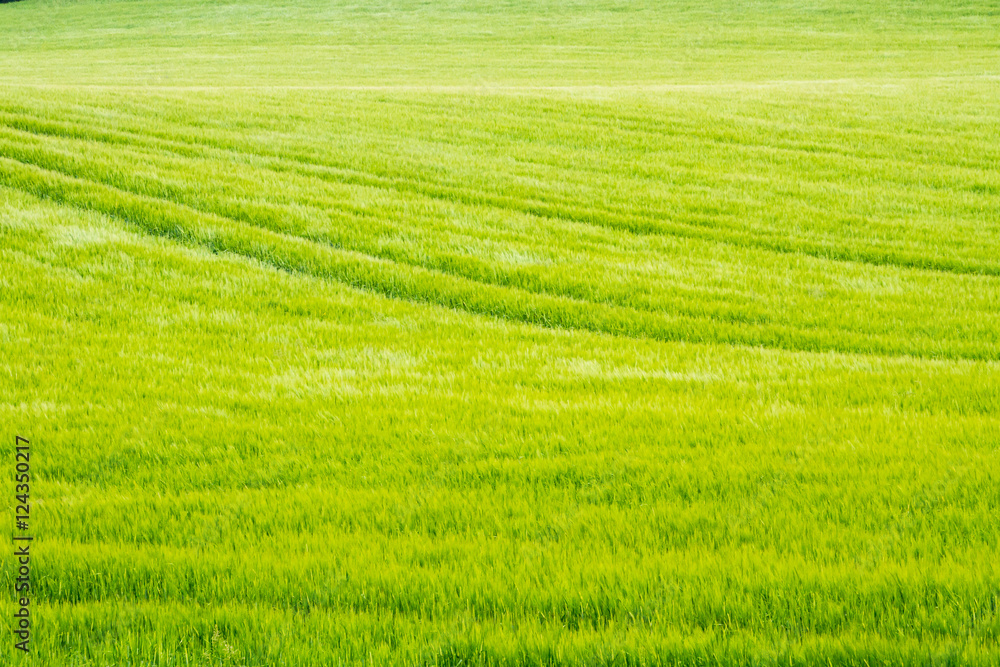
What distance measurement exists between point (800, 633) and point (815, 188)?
12.6 meters

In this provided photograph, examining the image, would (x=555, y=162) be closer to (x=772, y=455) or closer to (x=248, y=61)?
(x=772, y=455)

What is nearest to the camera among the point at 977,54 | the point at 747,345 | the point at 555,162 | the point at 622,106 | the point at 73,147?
the point at 747,345

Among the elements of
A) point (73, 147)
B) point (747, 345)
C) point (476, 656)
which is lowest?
point (747, 345)

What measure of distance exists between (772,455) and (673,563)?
158 centimetres

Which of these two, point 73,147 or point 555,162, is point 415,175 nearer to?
point 555,162

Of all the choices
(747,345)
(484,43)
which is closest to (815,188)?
(747,345)

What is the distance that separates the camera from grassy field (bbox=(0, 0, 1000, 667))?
3914mm

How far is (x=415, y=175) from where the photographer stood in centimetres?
1497

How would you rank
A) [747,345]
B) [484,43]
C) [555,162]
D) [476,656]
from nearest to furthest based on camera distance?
[476,656] → [747,345] → [555,162] → [484,43]

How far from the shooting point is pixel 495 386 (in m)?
6.89

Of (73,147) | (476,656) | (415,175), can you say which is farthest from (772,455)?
(73,147)

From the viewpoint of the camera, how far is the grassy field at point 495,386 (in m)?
3.91

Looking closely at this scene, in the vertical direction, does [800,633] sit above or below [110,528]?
below

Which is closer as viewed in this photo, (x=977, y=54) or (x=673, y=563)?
(x=673, y=563)
